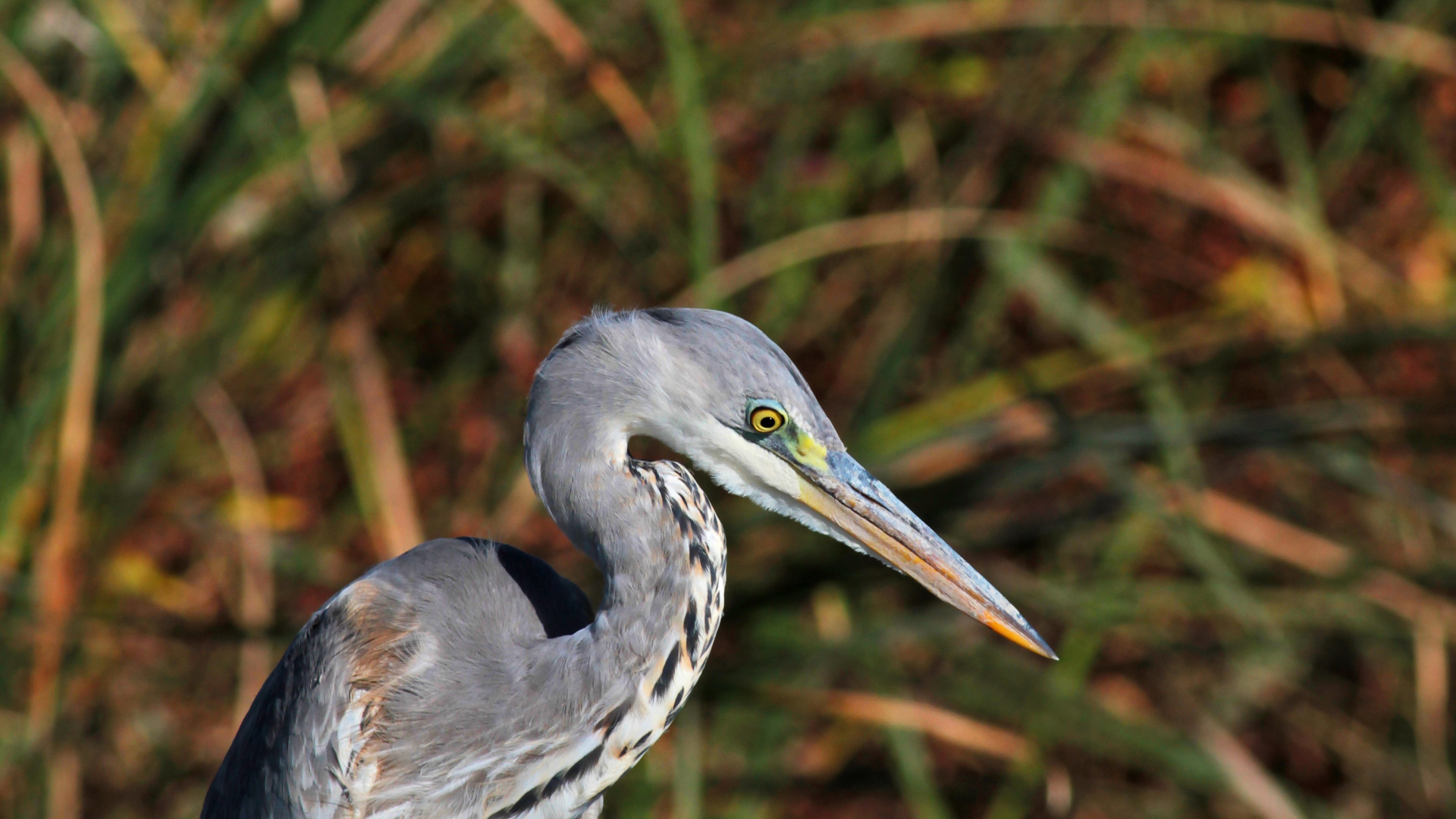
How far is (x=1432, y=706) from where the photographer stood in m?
2.79

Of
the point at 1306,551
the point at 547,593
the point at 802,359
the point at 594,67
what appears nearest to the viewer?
the point at 547,593

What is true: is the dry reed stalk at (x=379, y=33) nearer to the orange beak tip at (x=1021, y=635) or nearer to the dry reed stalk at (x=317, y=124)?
the dry reed stalk at (x=317, y=124)

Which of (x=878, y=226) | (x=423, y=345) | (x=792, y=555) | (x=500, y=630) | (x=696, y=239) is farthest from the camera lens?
(x=423, y=345)

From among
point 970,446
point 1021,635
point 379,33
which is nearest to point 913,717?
point 970,446

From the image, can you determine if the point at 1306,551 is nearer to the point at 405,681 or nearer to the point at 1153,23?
the point at 1153,23

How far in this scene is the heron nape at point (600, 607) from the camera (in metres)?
1.49

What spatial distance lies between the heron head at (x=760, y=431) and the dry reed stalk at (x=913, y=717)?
890mm

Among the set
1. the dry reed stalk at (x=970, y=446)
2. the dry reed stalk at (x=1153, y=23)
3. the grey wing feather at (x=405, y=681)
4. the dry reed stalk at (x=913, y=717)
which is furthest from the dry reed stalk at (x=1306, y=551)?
the grey wing feather at (x=405, y=681)

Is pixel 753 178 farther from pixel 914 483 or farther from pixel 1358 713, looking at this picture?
pixel 1358 713

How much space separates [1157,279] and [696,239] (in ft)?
5.71

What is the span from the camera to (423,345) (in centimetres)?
349

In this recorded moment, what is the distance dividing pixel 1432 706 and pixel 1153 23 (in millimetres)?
1516

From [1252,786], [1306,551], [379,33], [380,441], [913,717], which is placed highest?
[379,33]

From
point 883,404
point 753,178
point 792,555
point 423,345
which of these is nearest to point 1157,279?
point 753,178
